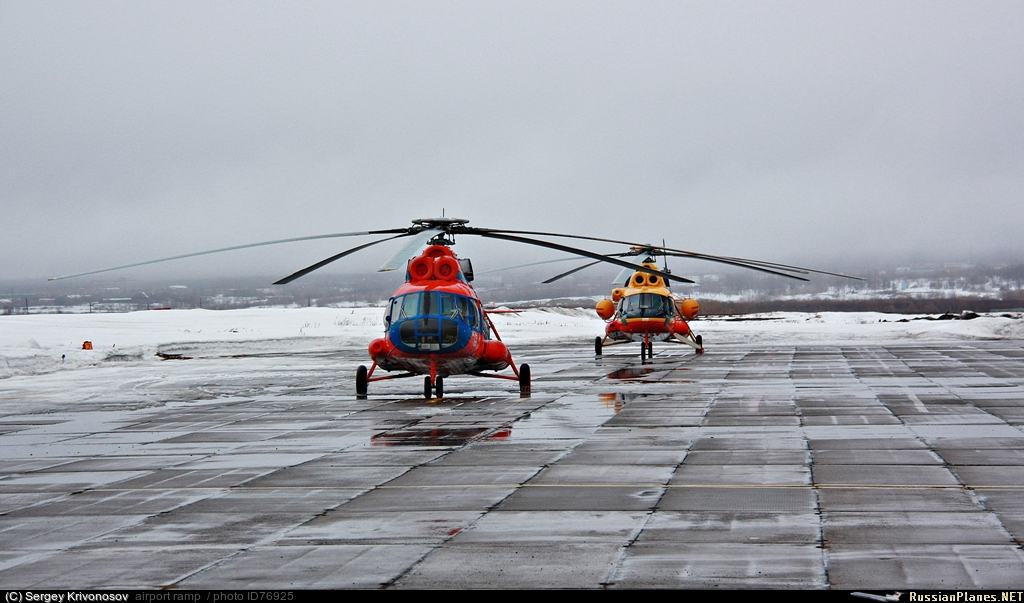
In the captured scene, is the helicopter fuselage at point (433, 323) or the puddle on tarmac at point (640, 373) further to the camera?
the puddle on tarmac at point (640, 373)

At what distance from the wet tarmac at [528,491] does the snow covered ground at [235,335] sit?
Result: 44.3 feet

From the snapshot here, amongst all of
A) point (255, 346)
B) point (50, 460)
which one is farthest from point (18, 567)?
point (255, 346)

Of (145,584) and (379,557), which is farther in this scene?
(379,557)

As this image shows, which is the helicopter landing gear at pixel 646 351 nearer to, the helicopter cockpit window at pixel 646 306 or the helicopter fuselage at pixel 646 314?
the helicopter fuselage at pixel 646 314

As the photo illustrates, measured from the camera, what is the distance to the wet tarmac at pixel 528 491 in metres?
5.93

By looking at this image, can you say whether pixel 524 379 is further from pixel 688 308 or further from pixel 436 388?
pixel 688 308

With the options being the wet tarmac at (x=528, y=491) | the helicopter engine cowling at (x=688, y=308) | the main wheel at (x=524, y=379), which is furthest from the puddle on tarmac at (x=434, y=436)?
the helicopter engine cowling at (x=688, y=308)

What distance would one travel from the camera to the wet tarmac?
593 centimetres

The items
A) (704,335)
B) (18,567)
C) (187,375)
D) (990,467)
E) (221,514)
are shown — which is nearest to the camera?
(18,567)

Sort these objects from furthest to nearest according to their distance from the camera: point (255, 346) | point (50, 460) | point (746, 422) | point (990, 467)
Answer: point (255, 346) → point (746, 422) → point (50, 460) → point (990, 467)

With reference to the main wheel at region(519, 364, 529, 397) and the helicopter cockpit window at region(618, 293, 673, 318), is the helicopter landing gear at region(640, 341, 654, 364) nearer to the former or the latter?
the helicopter cockpit window at region(618, 293, 673, 318)

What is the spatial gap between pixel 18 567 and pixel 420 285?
449 inches

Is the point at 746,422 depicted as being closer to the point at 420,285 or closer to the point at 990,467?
the point at 990,467

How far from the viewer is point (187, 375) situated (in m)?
24.6
